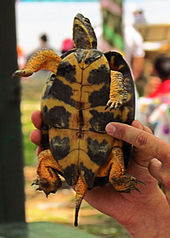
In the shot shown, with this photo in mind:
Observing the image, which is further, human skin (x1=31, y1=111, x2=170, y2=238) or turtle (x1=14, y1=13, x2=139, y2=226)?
human skin (x1=31, y1=111, x2=170, y2=238)

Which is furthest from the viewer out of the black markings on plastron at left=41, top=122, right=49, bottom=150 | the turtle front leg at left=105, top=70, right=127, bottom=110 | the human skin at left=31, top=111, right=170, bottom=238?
the human skin at left=31, top=111, right=170, bottom=238

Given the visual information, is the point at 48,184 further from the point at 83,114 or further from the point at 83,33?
the point at 83,33

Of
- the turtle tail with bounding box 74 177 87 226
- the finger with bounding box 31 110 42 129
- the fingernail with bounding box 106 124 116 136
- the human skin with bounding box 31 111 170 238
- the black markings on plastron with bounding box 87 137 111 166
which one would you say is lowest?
the human skin with bounding box 31 111 170 238

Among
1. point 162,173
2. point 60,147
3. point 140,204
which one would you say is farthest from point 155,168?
point 60,147

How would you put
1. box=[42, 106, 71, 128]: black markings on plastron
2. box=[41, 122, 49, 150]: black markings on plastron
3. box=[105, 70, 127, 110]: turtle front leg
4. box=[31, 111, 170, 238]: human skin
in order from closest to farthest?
box=[105, 70, 127, 110]: turtle front leg < box=[42, 106, 71, 128]: black markings on plastron < box=[41, 122, 49, 150]: black markings on plastron < box=[31, 111, 170, 238]: human skin

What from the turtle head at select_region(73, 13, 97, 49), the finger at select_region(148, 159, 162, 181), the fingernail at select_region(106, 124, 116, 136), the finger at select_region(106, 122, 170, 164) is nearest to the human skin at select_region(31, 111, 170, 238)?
the finger at select_region(148, 159, 162, 181)

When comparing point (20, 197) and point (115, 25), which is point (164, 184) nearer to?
point (20, 197)

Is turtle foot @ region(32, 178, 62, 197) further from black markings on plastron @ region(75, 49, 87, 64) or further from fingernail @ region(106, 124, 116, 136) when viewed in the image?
black markings on plastron @ region(75, 49, 87, 64)
